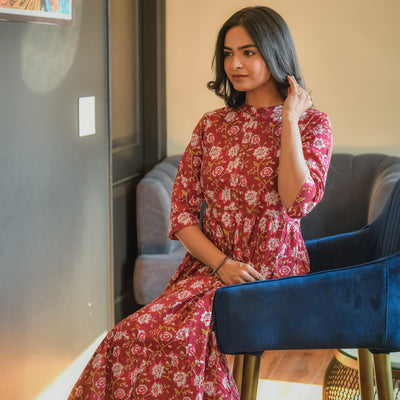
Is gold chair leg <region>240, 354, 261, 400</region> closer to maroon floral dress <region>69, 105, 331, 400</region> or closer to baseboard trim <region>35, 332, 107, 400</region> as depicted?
maroon floral dress <region>69, 105, 331, 400</region>

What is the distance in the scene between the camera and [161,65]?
3.97 metres

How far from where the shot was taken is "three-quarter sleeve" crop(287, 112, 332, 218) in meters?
1.76

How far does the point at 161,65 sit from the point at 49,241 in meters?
1.94

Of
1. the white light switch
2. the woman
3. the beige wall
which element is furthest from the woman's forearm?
the beige wall

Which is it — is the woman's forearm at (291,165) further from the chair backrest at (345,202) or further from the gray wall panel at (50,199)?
the chair backrest at (345,202)

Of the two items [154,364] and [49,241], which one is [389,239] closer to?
[154,364]

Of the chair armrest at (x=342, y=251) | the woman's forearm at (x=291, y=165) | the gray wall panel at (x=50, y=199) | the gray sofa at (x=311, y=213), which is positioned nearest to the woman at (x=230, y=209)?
the woman's forearm at (x=291, y=165)

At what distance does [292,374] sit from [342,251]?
110 cm

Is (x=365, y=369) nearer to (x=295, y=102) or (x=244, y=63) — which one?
(x=295, y=102)

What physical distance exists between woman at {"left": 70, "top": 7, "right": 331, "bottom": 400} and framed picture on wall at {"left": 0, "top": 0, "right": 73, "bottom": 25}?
22.5 inches

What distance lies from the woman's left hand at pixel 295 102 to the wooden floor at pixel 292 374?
1.38 m

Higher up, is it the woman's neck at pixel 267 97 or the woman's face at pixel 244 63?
the woman's face at pixel 244 63

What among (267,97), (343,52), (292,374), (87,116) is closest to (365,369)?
(267,97)

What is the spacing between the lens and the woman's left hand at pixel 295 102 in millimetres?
1821
